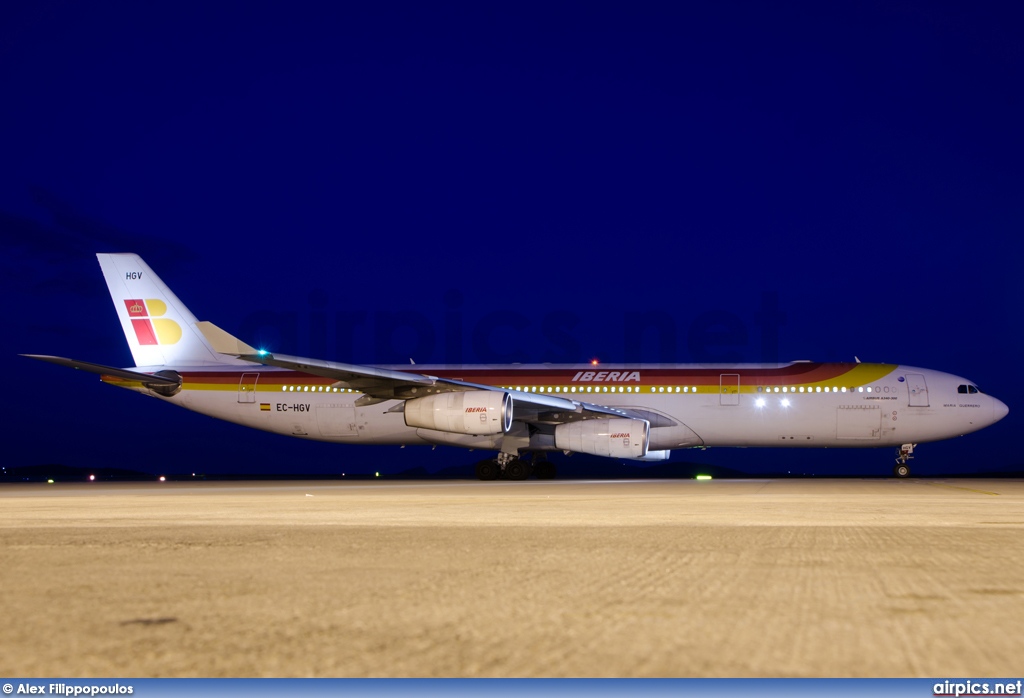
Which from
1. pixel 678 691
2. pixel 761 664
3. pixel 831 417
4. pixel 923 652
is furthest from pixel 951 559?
pixel 831 417

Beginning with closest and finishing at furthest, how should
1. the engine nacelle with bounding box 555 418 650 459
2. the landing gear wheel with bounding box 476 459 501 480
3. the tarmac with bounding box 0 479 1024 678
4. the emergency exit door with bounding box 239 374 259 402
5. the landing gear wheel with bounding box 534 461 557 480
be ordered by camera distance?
1. the tarmac with bounding box 0 479 1024 678
2. the engine nacelle with bounding box 555 418 650 459
3. the landing gear wheel with bounding box 476 459 501 480
4. the landing gear wheel with bounding box 534 461 557 480
5. the emergency exit door with bounding box 239 374 259 402

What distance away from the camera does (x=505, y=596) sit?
4016 millimetres

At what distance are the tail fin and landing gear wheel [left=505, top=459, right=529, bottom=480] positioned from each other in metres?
10.5

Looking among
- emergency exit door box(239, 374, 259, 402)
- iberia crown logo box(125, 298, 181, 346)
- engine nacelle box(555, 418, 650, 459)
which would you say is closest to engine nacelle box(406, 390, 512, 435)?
engine nacelle box(555, 418, 650, 459)

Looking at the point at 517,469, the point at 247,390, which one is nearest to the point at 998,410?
the point at 517,469

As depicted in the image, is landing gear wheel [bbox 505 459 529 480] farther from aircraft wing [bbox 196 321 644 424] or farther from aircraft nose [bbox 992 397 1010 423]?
aircraft nose [bbox 992 397 1010 423]

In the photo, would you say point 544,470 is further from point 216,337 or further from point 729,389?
point 216,337

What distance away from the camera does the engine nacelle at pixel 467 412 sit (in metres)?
22.0

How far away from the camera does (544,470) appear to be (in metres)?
27.1

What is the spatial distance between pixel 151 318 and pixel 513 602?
2865 cm

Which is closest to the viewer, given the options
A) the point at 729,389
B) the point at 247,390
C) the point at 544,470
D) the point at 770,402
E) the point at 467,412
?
the point at 467,412

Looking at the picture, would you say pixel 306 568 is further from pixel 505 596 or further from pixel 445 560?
pixel 505 596

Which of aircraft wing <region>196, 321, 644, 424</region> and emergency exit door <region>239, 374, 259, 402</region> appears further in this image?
emergency exit door <region>239, 374, 259, 402</region>

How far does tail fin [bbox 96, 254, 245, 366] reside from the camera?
29.6 meters
